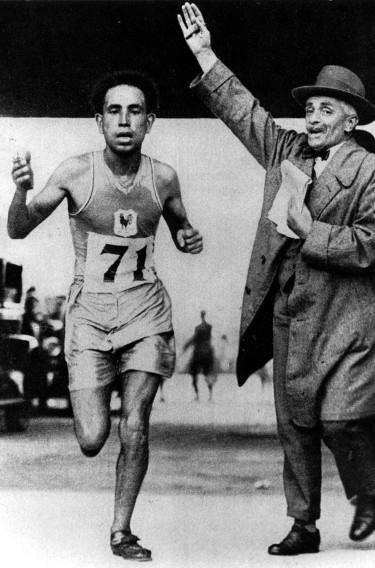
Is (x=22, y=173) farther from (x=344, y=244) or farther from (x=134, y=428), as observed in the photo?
(x=344, y=244)

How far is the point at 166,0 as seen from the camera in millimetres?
3990

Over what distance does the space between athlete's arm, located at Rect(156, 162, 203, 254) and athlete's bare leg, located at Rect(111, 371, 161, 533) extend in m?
0.65

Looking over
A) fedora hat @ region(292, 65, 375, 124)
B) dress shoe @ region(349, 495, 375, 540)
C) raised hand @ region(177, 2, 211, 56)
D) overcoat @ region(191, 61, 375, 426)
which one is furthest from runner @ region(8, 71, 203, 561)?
dress shoe @ region(349, 495, 375, 540)

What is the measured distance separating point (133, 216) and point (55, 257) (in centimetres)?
46

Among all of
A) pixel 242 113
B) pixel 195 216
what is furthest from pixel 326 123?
pixel 195 216

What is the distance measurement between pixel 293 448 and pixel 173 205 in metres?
1.22

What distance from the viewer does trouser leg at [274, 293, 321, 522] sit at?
358 cm

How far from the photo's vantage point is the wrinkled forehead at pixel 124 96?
12.4 ft

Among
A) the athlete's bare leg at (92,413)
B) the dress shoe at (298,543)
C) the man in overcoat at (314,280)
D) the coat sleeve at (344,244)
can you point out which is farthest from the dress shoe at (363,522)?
the athlete's bare leg at (92,413)

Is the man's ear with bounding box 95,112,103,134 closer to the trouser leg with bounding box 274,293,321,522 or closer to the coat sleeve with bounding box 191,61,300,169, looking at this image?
the coat sleeve with bounding box 191,61,300,169

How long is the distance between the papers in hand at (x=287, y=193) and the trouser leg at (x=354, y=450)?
81cm

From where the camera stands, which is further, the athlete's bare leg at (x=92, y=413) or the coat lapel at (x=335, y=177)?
the athlete's bare leg at (x=92, y=413)

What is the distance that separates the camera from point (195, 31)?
378 centimetres

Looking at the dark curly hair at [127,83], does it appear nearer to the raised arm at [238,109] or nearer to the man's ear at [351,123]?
the raised arm at [238,109]
